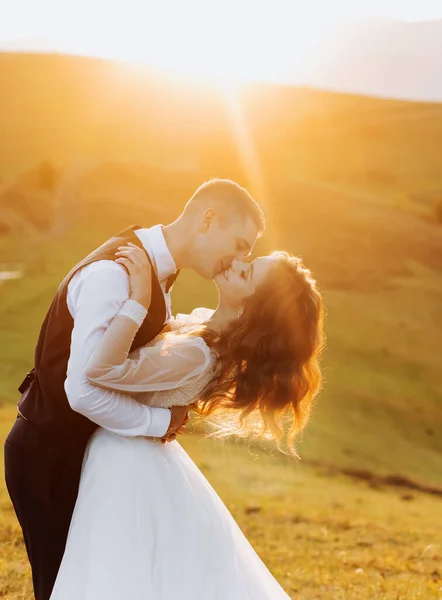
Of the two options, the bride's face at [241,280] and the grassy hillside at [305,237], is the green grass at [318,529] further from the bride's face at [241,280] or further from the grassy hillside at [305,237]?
the bride's face at [241,280]

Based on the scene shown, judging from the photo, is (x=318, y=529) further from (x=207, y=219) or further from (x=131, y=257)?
(x=131, y=257)

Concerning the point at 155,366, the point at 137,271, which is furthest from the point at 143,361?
the point at 137,271

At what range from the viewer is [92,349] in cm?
390

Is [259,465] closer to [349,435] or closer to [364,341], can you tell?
[349,435]

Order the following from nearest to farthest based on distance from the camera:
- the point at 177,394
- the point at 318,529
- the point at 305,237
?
the point at 177,394
the point at 318,529
the point at 305,237

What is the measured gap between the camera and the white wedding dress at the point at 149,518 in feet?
13.4

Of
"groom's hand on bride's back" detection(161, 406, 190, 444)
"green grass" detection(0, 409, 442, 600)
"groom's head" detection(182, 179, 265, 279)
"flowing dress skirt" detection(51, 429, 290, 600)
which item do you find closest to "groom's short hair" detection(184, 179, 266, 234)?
"groom's head" detection(182, 179, 265, 279)

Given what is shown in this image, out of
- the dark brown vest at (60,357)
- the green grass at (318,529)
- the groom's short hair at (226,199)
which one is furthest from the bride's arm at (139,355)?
the green grass at (318,529)

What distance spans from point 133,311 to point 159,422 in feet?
2.27

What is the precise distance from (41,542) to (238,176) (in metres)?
47.3

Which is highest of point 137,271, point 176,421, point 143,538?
point 137,271

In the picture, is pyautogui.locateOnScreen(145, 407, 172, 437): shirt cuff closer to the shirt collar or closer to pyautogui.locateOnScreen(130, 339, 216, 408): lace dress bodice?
pyautogui.locateOnScreen(130, 339, 216, 408): lace dress bodice

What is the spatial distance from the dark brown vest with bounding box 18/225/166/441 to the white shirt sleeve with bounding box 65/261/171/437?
0.09 meters

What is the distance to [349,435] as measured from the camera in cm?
2064
